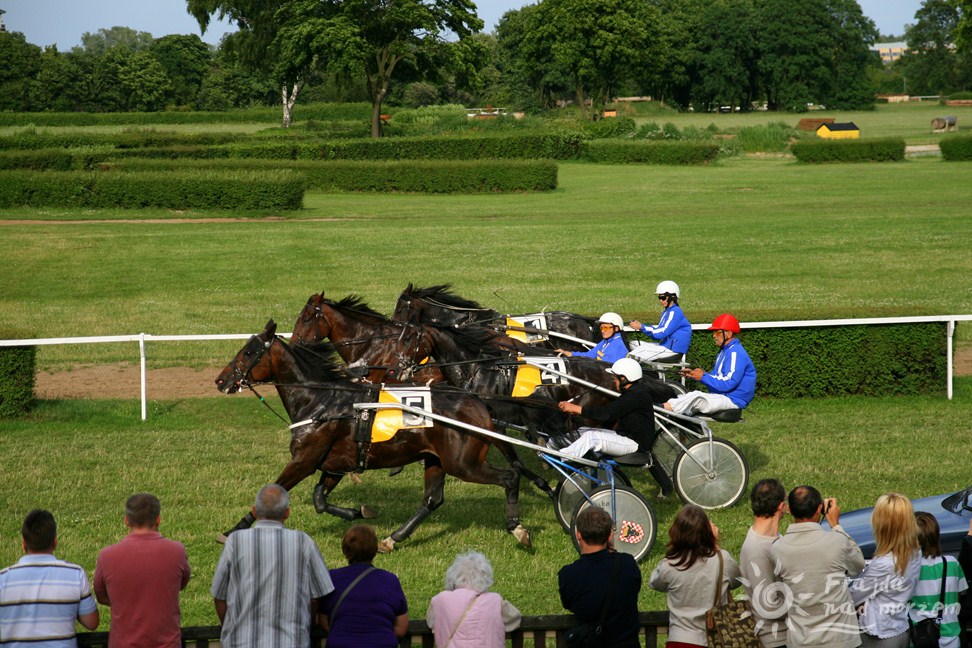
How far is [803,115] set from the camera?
8425 centimetres

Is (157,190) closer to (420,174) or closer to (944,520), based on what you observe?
(420,174)

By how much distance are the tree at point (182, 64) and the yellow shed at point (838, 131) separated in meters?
53.1

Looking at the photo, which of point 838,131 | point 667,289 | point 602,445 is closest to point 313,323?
point 667,289

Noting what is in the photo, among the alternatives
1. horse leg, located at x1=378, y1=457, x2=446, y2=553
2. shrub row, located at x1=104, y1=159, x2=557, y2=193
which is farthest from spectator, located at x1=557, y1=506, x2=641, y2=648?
shrub row, located at x1=104, y1=159, x2=557, y2=193

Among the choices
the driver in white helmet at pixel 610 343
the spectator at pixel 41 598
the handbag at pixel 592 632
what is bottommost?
the handbag at pixel 592 632

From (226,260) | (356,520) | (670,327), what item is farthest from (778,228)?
(356,520)

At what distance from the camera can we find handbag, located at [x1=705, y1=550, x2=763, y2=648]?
5.50 meters

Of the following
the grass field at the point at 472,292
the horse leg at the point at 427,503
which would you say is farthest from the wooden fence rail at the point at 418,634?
the horse leg at the point at 427,503

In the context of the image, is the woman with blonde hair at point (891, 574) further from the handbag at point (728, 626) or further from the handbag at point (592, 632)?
the handbag at point (592, 632)

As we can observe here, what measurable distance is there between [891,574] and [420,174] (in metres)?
34.6

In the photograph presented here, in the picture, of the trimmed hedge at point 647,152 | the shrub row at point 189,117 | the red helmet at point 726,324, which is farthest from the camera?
the shrub row at point 189,117

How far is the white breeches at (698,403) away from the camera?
9492mm

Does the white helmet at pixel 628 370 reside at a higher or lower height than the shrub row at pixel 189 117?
lower

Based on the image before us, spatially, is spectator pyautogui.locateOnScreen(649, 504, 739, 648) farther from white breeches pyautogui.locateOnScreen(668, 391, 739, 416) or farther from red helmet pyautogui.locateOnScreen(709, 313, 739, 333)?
red helmet pyautogui.locateOnScreen(709, 313, 739, 333)
